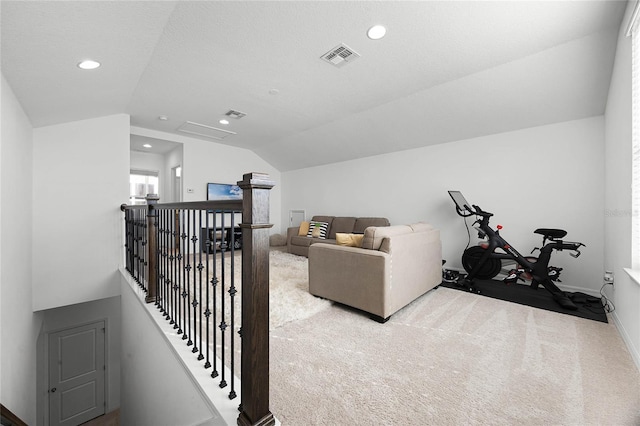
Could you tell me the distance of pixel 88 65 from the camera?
2227 mm

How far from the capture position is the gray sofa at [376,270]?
2432mm

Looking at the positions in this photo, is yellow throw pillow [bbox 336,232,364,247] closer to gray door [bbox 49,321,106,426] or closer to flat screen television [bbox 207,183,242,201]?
flat screen television [bbox 207,183,242,201]

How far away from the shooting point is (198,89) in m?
3.53

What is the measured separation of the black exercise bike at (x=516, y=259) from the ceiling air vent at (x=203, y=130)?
14.6 ft

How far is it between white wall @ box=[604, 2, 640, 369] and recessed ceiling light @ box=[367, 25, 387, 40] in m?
1.75

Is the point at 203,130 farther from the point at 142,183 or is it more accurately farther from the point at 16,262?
the point at 16,262

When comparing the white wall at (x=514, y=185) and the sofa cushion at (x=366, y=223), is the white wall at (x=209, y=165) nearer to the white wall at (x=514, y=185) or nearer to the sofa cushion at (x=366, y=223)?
the sofa cushion at (x=366, y=223)

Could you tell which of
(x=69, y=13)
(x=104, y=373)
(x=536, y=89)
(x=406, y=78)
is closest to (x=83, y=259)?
(x=104, y=373)

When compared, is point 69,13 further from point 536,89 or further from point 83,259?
point 536,89

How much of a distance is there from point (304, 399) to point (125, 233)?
370cm

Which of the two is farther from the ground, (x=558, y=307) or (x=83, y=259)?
(x=83, y=259)

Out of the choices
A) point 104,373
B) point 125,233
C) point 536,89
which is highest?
point 536,89

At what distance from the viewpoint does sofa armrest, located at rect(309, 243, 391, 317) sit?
2410 mm

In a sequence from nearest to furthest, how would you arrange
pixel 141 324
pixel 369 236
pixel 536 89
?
pixel 141 324 < pixel 369 236 < pixel 536 89
